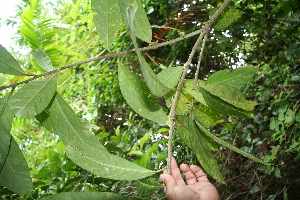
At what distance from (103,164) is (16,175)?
0.18 meters

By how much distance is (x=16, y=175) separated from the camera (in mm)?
446

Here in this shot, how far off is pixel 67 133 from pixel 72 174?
79 cm

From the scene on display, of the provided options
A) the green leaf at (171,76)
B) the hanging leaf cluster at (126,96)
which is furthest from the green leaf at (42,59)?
the green leaf at (171,76)

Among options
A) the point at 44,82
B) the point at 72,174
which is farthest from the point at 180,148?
the point at 44,82

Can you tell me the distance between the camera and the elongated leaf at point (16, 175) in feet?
1.42

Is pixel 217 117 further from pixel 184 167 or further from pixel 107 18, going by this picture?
pixel 107 18

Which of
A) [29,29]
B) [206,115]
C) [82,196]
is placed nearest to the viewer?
[82,196]

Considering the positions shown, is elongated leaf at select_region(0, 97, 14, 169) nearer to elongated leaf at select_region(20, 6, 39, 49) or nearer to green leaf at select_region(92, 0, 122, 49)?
green leaf at select_region(92, 0, 122, 49)

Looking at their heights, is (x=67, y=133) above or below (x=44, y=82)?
below

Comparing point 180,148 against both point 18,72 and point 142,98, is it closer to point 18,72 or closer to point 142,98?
point 142,98

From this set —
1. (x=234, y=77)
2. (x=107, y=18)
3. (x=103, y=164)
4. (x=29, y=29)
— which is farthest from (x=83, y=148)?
(x=29, y=29)

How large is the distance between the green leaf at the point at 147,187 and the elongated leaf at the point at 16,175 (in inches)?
8.2

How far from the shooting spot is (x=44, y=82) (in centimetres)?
48

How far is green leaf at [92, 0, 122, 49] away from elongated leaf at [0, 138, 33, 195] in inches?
11.8
